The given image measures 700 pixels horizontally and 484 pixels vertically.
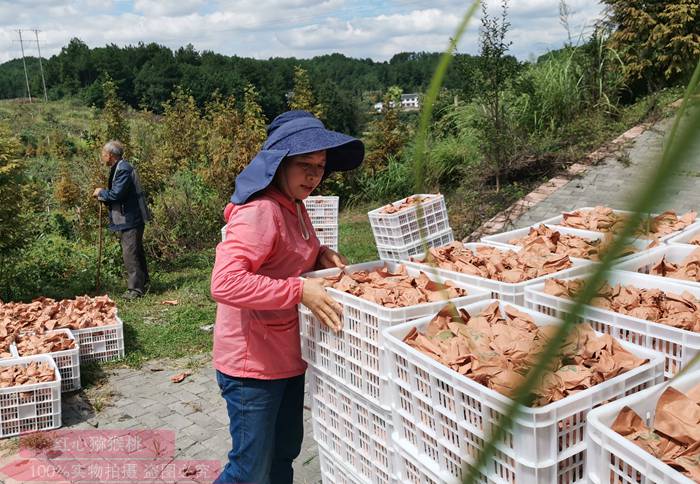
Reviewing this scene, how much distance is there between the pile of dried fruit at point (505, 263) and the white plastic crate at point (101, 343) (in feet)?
10.3

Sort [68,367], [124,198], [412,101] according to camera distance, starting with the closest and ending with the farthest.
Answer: [68,367], [124,198], [412,101]

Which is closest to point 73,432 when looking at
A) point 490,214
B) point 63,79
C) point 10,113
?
point 490,214

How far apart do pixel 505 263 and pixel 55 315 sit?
13.3ft

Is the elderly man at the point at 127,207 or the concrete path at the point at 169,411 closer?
the concrete path at the point at 169,411

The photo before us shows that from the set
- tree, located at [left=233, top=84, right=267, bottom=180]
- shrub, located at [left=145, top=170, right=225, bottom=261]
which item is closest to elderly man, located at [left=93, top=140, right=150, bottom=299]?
shrub, located at [left=145, top=170, right=225, bottom=261]

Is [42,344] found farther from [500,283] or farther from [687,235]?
[687,235]

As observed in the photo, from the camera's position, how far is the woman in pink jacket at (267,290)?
7.27ft

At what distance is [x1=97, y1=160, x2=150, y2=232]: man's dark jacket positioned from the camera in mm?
6746

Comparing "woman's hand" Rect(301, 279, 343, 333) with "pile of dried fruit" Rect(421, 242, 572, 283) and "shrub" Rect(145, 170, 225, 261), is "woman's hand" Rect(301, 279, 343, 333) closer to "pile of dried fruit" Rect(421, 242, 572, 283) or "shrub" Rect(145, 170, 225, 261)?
"pile of dried fruit" Rect(421, 242, 572, 283)

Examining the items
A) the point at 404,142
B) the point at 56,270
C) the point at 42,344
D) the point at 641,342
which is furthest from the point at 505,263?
the point at 404,142

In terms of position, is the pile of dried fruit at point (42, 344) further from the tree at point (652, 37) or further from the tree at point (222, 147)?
the tree at point (652, 37)

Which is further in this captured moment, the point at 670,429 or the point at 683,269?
the point at 683,269

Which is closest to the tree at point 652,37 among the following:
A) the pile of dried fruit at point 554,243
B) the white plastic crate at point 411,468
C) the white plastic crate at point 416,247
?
the white plastic crate at point 416,247

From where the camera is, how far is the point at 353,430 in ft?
7.75
